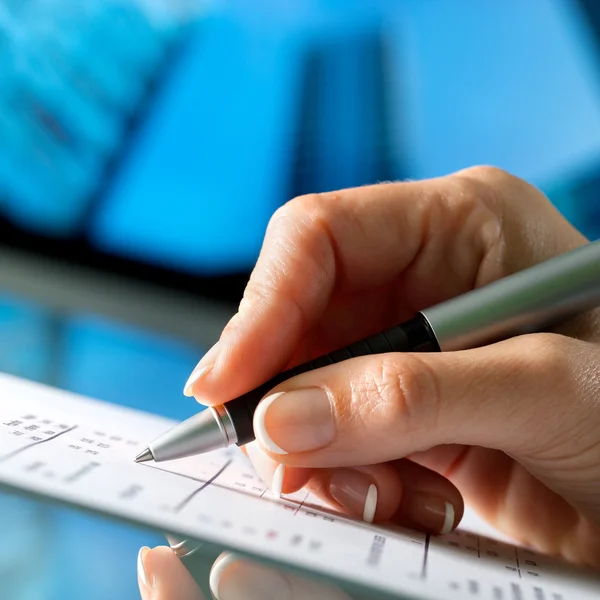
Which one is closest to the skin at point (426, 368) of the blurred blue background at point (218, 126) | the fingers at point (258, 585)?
the fingers at point (258, 585)

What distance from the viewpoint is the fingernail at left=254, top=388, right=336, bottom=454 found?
327 mm

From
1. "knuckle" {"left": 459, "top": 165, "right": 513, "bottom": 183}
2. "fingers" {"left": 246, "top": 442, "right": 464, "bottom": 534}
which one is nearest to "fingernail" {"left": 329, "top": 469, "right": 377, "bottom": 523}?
"fingers" {"left": 246, "top": 442, "right": 464, "bottom": 534}

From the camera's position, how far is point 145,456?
337 mm

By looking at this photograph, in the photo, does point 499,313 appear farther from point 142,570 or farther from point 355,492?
point 142,570

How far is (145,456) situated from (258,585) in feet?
0.44

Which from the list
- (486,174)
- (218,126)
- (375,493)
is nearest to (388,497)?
(375,493)

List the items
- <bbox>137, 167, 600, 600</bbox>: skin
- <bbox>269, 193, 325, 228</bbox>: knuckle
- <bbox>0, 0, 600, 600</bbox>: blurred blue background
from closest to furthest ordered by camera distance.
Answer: <bbox>137, 167, 600, 600</bbox>: skin
<bbox>269, 193, 325, 228</bbox>: knuckle
<bbox>0, 0, 600, 600</bbox>: blurred blue background

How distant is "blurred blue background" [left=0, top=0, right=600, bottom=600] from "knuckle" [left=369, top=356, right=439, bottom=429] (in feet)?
1.61

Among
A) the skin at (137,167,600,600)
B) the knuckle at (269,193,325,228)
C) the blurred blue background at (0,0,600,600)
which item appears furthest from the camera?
the blurred blue background at (0,0,600,600)

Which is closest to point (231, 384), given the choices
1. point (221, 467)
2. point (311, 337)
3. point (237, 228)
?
point (221, 467)

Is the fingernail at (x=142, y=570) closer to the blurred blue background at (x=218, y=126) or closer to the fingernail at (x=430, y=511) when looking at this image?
the fingernail at (x=430, y=511)

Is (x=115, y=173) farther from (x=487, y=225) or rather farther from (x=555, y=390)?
(x=555, y=390)

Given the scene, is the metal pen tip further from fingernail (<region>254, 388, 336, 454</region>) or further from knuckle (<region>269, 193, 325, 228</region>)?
knuckle (<region>269, 193, 325, 228</region>)

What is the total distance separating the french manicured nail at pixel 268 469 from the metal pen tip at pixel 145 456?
0.20 feet
